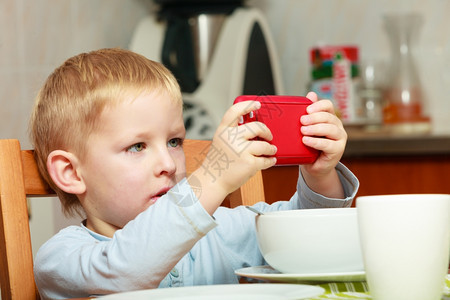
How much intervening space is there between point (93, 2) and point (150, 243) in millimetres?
1757

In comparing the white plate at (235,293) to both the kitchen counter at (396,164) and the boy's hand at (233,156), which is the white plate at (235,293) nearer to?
the boy's hand at (233,156)

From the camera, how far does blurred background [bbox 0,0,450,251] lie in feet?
6.29

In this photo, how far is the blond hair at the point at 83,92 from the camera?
2.98ft

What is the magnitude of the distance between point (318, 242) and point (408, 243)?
0.45 ft

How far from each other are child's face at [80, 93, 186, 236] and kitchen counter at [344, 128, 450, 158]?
3.73 feet

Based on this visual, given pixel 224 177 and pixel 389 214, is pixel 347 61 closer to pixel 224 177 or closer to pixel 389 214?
pixel 224 177

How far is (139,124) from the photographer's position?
2.91ft

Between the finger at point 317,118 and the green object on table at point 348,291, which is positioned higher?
the finger at point 317,118

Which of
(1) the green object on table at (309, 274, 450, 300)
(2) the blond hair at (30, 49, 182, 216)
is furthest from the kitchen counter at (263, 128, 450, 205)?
(1) the green object on table at (309, 274, 450, 300)

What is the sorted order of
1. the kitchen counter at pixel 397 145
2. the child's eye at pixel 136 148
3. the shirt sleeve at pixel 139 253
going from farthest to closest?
1. the kitchen counter at pixel 397 145
2. the child's eye at pixel 136 148
3. the shirt sleeve at pixel 139 253

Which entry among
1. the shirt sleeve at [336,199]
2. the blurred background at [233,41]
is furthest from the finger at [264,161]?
the blurred background at [233,41]

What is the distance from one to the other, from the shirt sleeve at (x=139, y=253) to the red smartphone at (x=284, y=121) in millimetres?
106

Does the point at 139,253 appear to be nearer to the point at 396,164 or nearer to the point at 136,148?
the point at 136,148

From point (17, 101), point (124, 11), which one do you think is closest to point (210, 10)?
point (124, 11)
